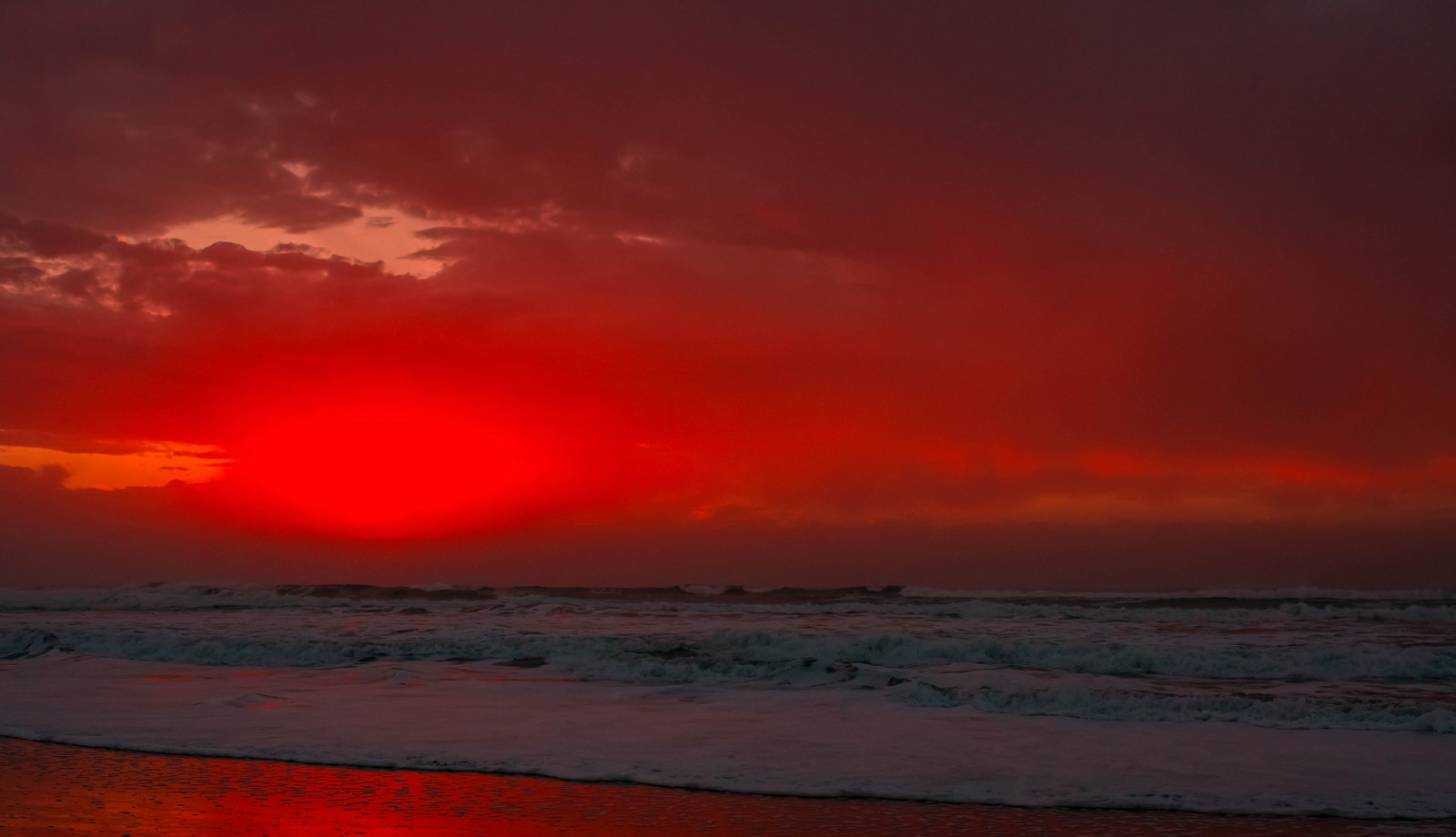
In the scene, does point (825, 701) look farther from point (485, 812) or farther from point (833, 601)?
point (833, 601)

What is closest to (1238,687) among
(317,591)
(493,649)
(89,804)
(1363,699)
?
(1363,699)

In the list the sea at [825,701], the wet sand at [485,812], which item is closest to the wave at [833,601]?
the sea at [825,701]

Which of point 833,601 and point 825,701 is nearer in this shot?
point 825,701

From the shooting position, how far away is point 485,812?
881 cm

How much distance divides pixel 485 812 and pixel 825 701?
303 inches

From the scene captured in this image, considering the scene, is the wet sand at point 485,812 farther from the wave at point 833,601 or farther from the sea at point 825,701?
the wave at point 833,601

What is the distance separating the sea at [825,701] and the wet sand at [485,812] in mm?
401

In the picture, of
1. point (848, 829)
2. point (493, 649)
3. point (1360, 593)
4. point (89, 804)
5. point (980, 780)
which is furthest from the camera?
point (1360, 593)

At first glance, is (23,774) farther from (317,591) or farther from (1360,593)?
(1360,593)

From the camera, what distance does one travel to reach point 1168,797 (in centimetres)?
939

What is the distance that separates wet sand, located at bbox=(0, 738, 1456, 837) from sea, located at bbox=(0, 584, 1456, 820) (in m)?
0.40

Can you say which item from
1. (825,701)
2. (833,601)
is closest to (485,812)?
(825,701)

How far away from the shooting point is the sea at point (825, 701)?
1030 cm

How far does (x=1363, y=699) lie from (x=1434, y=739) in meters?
2.85
